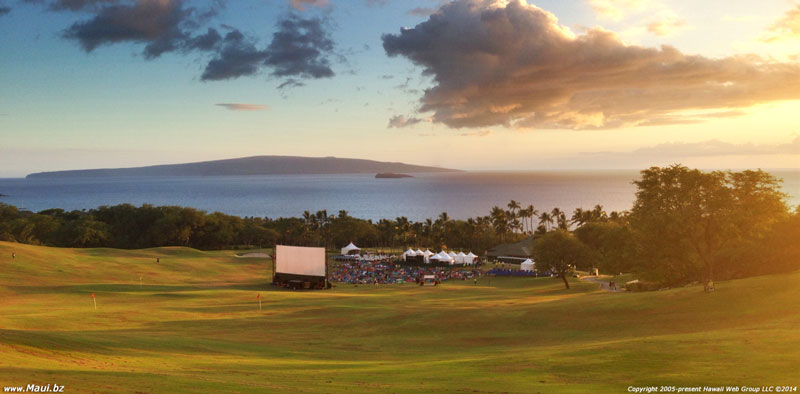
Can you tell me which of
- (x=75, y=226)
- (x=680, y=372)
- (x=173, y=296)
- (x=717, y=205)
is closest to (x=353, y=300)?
(x=173, y=296)

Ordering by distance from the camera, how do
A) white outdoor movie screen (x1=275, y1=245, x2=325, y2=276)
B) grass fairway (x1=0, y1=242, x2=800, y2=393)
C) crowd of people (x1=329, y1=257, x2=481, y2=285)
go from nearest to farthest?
grass fairway (x1=0, y1=242, x2=800, y2=393), white outdoor movie screen (x1=275, y1=245, x2=325, y2=276), crowd of people (x1=329, y1=257, x2=481, y2=285)

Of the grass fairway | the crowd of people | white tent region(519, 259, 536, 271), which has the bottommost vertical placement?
the crowd of people

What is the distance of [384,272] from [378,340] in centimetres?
5718

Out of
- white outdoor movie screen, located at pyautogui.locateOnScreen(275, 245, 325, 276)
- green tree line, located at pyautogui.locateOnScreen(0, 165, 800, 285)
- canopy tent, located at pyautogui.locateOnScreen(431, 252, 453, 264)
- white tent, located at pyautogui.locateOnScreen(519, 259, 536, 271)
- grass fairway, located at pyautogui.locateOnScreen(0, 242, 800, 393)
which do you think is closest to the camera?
grass fairway, located at pyautogui.locateOnScreen(0, 242, 800, 393)

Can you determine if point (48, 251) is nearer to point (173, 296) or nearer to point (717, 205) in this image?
point (173, 296)

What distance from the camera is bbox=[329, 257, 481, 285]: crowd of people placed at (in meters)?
77.6

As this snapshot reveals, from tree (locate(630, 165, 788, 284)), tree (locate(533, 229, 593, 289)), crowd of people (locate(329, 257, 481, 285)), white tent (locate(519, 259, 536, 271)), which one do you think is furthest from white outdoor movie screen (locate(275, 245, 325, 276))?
tree (locate(630, 165, 788, 284))

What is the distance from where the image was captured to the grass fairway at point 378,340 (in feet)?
50.2

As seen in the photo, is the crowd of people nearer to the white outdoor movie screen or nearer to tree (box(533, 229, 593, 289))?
the white outdoor movie screen

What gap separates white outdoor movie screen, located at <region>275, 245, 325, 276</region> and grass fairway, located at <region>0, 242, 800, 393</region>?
1354 centimetres

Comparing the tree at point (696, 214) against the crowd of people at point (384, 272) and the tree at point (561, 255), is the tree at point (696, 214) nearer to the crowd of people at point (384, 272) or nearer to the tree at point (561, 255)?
the tree at point (561, 255)

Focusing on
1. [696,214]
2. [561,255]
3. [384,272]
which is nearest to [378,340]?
[696,214]

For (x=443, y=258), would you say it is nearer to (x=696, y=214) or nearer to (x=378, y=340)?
(x=696, y=214)

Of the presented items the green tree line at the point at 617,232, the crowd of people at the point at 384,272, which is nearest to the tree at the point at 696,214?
the green tree line at the point at 617,232
